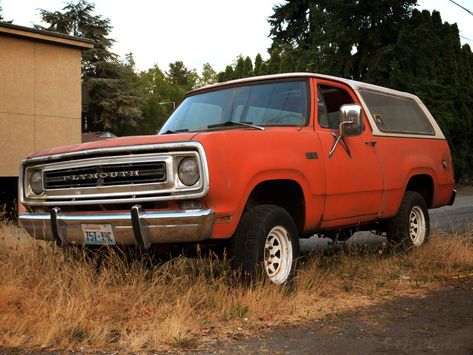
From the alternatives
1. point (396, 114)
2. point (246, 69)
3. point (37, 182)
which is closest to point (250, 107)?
point (37, 182)

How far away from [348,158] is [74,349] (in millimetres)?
3308

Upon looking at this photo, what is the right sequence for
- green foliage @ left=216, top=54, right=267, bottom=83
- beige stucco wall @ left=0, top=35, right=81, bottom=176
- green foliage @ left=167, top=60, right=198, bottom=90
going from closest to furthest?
beige stucco wall @ left=0, top=35, right=81, bottom=176
green foliage @ left=216, top=54, right=267, bottom=83
green foliage @ left=167, top=60, right=198, bottom=90

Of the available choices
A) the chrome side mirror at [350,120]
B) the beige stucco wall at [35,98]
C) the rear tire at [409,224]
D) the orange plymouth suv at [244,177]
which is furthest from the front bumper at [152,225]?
the beige stucco wall at [35,98]

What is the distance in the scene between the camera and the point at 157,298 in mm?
4570

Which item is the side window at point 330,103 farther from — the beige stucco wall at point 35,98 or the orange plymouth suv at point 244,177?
the beige stucco wall at point 35,98

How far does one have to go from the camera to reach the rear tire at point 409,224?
6871 mm

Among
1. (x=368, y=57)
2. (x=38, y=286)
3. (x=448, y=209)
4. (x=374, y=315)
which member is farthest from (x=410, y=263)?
(x=368, y=57)

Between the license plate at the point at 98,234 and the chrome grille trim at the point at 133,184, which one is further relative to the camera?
the license plate at the point at 98,234

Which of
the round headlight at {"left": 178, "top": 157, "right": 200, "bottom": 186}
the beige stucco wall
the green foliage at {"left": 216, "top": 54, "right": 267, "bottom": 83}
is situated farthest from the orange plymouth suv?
the green foliage at {"left": 216, "top": 54, "right": 267, "bottom": 83}

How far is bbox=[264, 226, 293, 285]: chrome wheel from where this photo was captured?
16.2ft

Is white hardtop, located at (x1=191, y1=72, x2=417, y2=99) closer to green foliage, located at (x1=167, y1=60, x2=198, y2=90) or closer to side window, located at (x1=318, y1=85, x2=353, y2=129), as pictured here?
side window, located at (x1=318, y1=85, x2=353, y2=129)

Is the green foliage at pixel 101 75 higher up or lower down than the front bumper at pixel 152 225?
higher up

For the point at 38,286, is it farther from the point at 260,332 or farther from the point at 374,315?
the point at 374,315

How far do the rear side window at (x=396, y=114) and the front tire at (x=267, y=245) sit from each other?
7.44ft
